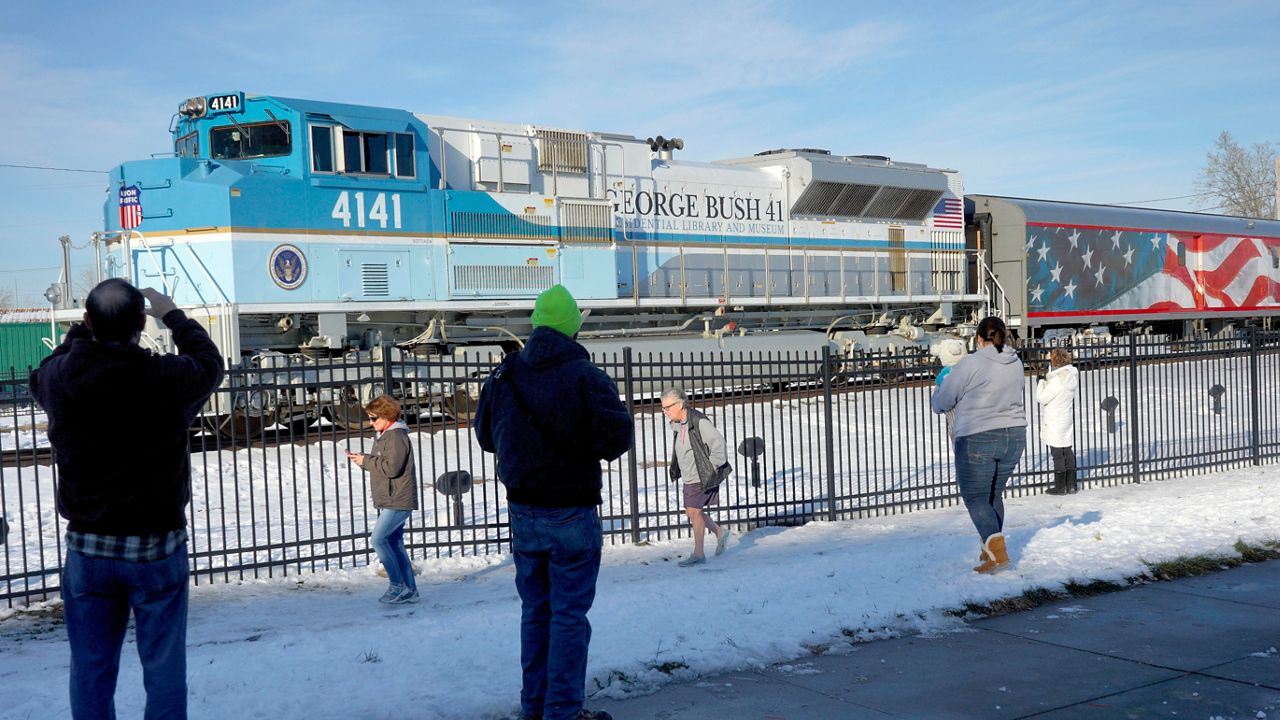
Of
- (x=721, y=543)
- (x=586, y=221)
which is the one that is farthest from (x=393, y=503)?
(x=586, y=221)

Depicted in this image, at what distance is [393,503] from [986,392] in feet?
13.3

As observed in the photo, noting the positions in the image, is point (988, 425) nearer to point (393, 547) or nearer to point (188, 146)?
point (393, 547)

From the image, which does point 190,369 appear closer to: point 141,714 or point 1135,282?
point 141,714

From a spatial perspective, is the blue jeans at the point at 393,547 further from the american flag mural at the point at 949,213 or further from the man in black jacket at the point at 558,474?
the american flag mural at the point at 949,213

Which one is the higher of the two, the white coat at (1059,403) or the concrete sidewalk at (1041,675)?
the white coat at (1059,403)

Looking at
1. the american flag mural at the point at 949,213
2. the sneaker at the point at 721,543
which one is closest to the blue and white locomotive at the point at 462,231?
the american flag mural at the point at 949,213

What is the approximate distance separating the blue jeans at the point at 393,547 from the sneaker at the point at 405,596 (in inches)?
1.3

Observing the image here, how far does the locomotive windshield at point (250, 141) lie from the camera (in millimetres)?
14266

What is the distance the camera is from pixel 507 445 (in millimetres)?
4820

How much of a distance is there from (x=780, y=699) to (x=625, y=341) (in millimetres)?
13070

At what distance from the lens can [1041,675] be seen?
561cm

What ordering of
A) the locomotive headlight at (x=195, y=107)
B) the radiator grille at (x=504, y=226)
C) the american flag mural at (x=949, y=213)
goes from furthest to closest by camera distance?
the american flag mural at (x=949, y=213), the radiator grille at (x=504, y=226), the locomotive headlight at (x=195, y=107)

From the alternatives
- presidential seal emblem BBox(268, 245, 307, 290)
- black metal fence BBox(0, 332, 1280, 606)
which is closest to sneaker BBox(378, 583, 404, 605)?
black metal fence BBox(0, 332, 1280, 606)

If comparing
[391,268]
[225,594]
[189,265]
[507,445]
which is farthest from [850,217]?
[507,445]
